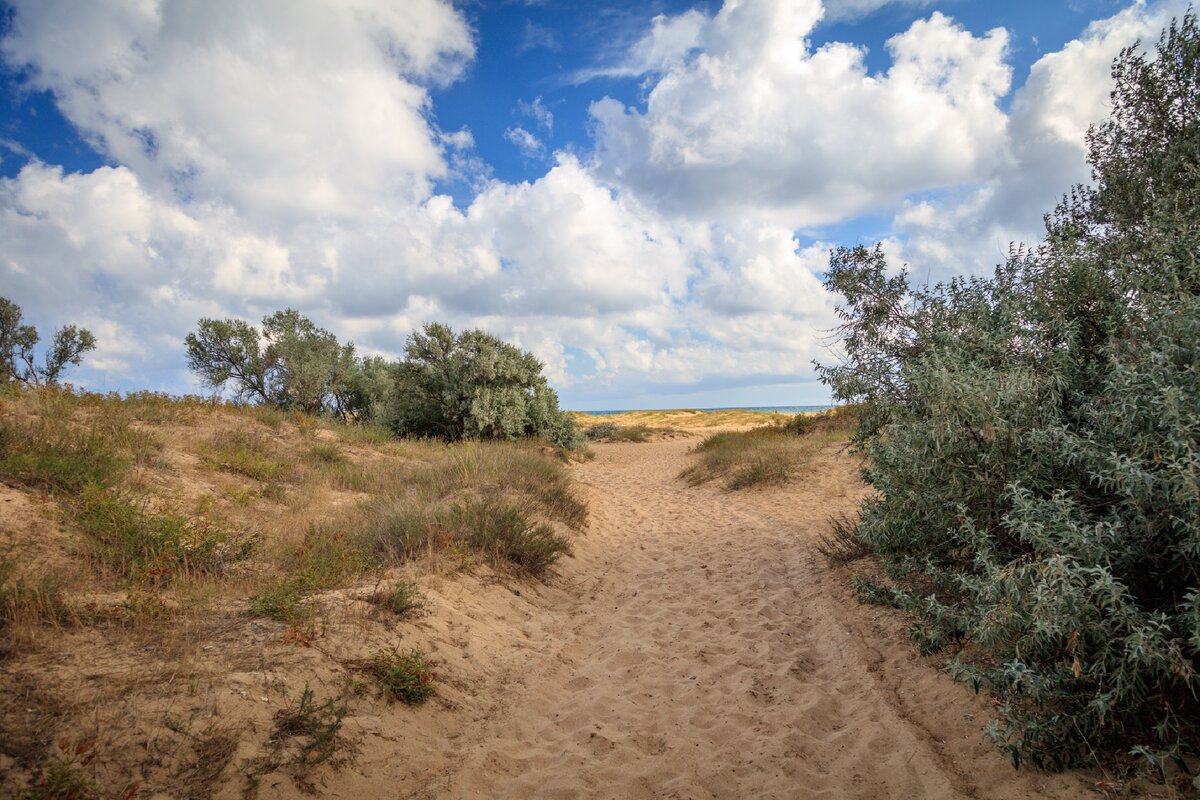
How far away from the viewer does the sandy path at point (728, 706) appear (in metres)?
3.38

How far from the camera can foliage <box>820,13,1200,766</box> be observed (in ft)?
8.98

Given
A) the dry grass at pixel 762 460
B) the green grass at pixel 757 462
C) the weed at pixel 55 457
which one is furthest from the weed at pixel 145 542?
the green grass at pixel 757 462

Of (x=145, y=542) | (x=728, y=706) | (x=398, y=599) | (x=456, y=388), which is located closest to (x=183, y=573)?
(x=145, y=542)

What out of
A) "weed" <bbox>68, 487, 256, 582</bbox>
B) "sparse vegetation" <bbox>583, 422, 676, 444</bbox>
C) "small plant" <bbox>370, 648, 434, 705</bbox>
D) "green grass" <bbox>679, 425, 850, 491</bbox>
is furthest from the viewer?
"sparse vegetation" <bbox>583, 422, 676, 444</bbox>

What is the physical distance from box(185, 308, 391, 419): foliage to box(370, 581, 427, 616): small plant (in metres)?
17.6

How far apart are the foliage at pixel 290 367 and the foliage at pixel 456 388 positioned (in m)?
1.75

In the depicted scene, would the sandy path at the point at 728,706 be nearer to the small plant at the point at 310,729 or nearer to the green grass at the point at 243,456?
the small plant at the point at 310,729

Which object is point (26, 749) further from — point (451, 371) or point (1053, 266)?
point (451, 371)

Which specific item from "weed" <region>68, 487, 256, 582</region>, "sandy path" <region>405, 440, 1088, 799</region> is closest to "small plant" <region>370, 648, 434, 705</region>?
"sandy path" <region>405, 440, 1088, 799</region>

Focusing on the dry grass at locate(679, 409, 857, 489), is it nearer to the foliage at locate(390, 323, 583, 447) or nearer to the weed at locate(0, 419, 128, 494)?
the foliage at locate(390, 323, 583, 447)

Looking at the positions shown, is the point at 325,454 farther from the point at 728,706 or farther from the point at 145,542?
the point at 728,706

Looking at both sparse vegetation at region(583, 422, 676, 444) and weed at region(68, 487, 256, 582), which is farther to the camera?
sparse vegetation at region(583, 422, 676, 444)

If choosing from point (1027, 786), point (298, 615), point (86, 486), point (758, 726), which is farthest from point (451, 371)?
point (1027, 786)

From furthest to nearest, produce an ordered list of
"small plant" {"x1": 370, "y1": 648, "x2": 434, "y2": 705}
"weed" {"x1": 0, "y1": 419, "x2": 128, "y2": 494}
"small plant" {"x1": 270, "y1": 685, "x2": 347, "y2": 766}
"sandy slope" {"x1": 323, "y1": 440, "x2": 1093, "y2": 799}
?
1. "weed" {"x1": 0, "y1": 419, "x2": 128, "y2": 494}
2. "small plant" {"x1": 370, "y1": 648, "x2": 434, "y2": 705}
3. "sandy slope" {"x1": 323, "y1": 440, "x2": 1093, "y2": 799}
4. "small plant" {"x1": 270, "y1": 685, "x2": 347, "y2": 766}
